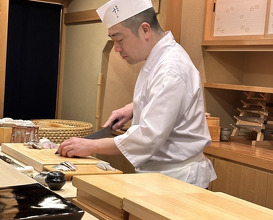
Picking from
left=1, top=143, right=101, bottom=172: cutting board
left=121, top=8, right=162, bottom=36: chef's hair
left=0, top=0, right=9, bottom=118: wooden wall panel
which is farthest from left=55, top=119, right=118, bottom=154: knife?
left=0, top=0, right=9, bottom=118: wooden wall panel

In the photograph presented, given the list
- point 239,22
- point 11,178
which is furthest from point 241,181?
point 11,178

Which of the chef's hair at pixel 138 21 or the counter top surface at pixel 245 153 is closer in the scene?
the chef's hair at pixel 138 21

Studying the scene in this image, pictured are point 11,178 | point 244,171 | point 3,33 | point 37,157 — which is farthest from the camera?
point 3,33

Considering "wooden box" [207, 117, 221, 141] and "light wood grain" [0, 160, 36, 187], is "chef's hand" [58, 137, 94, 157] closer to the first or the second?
"light wood grain" [0, 160, 36, 187]

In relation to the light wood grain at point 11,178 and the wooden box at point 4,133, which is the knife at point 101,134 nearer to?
the wooden box at point 4,133

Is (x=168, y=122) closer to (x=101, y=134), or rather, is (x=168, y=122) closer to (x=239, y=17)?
(x=101, y=134)

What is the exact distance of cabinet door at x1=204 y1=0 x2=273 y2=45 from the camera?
11.2ft

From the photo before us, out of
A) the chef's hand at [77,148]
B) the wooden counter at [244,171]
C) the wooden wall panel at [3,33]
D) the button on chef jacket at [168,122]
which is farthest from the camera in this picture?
the wooden wall panel at [3,33]

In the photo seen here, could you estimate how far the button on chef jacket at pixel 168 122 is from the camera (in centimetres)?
189

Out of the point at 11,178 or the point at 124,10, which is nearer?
the point at 11,178

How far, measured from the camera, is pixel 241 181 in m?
3.11

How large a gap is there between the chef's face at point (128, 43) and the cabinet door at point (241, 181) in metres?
1.24

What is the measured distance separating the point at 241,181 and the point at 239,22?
1.21 metres

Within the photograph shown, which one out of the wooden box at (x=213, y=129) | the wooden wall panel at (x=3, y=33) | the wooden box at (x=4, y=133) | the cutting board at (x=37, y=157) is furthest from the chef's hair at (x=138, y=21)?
the wooden wall panel at (x=3, y=33)
